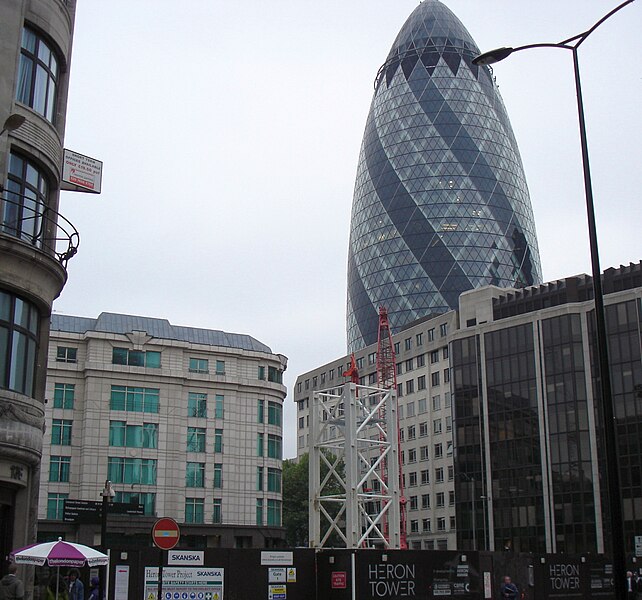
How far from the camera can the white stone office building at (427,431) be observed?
385 ft

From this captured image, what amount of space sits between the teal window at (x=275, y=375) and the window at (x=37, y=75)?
186 ft

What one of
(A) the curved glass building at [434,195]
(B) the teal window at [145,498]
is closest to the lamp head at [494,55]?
(B) the teal window at [145,498]

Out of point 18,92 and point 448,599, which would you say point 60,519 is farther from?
point 18,92

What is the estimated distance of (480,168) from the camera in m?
173

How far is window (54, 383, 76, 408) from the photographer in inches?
2921

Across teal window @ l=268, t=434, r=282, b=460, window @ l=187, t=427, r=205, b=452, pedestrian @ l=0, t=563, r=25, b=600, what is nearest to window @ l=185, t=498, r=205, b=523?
window @ l=187, t=427, r=205, b=452

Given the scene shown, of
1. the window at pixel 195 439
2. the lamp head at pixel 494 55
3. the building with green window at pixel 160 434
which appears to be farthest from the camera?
the window at pixel 195 439

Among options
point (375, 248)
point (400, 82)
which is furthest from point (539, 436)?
point (400, 82)

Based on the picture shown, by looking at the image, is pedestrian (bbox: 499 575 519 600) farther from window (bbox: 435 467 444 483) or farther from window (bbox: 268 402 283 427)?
window (bbox: 435 467 444 483)

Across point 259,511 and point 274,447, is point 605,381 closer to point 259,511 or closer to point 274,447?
point 259,511

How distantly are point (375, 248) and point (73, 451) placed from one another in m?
108

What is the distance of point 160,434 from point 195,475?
450cm

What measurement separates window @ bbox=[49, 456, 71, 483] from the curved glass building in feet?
317

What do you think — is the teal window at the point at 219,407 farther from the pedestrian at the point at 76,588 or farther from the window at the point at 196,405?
the pedestrian at the point at 76,588
